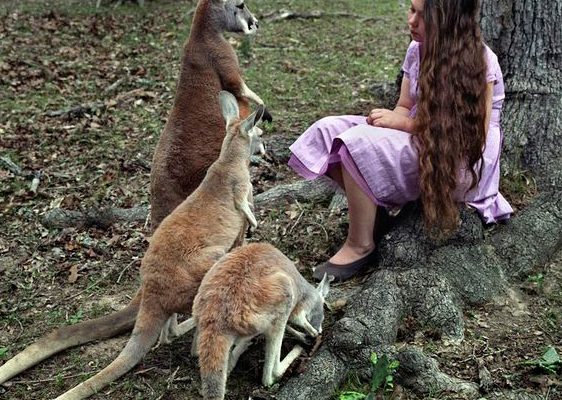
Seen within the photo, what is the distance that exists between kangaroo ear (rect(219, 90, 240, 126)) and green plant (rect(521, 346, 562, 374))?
202 cm

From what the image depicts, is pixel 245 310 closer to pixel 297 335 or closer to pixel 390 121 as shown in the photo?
pixel 297 335

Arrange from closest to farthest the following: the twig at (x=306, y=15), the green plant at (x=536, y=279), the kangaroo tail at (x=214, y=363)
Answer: the kangaroo tail at (x=214, y=363) → the green plant at (x=536, y=279) → the twig at (x=306, y=15)

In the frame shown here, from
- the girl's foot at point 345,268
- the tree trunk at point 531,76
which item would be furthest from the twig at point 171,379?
the tree trunk at point 531,76

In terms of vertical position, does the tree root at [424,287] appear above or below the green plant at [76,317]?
above

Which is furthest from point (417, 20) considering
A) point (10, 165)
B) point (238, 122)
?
point (10, 165)

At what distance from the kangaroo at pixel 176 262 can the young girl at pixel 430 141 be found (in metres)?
0.39

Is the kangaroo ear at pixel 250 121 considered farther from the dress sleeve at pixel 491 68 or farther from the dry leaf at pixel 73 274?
the dry leaf at pixel 73 274

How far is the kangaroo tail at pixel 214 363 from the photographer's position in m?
2.92

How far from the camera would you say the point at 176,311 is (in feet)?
11.0

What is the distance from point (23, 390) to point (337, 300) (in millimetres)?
1621

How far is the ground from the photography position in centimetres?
346

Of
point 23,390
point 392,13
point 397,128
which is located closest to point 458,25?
point 397,128

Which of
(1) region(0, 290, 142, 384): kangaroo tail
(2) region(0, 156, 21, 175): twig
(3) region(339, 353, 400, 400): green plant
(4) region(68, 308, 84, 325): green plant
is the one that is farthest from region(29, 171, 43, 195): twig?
(3) region(339, 353, 400, 400): green plant

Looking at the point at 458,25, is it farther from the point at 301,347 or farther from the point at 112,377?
the point at 112,377
